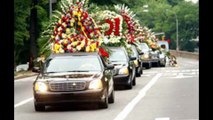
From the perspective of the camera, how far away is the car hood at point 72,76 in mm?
16703

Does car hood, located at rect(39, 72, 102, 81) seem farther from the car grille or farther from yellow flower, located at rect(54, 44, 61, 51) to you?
yellow flower, located at rect(54, 44, 61, 51)

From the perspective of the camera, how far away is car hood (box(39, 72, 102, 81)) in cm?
1670

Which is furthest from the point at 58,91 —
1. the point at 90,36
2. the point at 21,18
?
the point at 21,18

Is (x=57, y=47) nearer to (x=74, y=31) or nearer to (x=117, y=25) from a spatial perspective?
(x=74, y=31)

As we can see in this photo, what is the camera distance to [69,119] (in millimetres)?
15117

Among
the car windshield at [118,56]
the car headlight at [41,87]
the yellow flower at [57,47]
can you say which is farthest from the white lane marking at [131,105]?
the yellow flower at [57,47]

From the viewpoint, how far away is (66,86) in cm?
1653

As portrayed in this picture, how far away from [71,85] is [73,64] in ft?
5.01

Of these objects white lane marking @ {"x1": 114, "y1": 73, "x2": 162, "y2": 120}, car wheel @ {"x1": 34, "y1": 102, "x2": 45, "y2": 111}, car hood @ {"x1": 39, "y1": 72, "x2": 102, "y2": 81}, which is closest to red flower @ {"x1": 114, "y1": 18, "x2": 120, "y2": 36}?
white lane marking @ {"x1": 114, "y1": 73, "x2": 162, "y2": 120}

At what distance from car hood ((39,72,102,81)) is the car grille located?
14cm

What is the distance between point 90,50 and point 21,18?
25216mm

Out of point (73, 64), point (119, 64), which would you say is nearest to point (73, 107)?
point (73, 64)

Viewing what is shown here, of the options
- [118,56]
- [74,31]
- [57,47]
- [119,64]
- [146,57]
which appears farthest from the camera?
[146,57]
